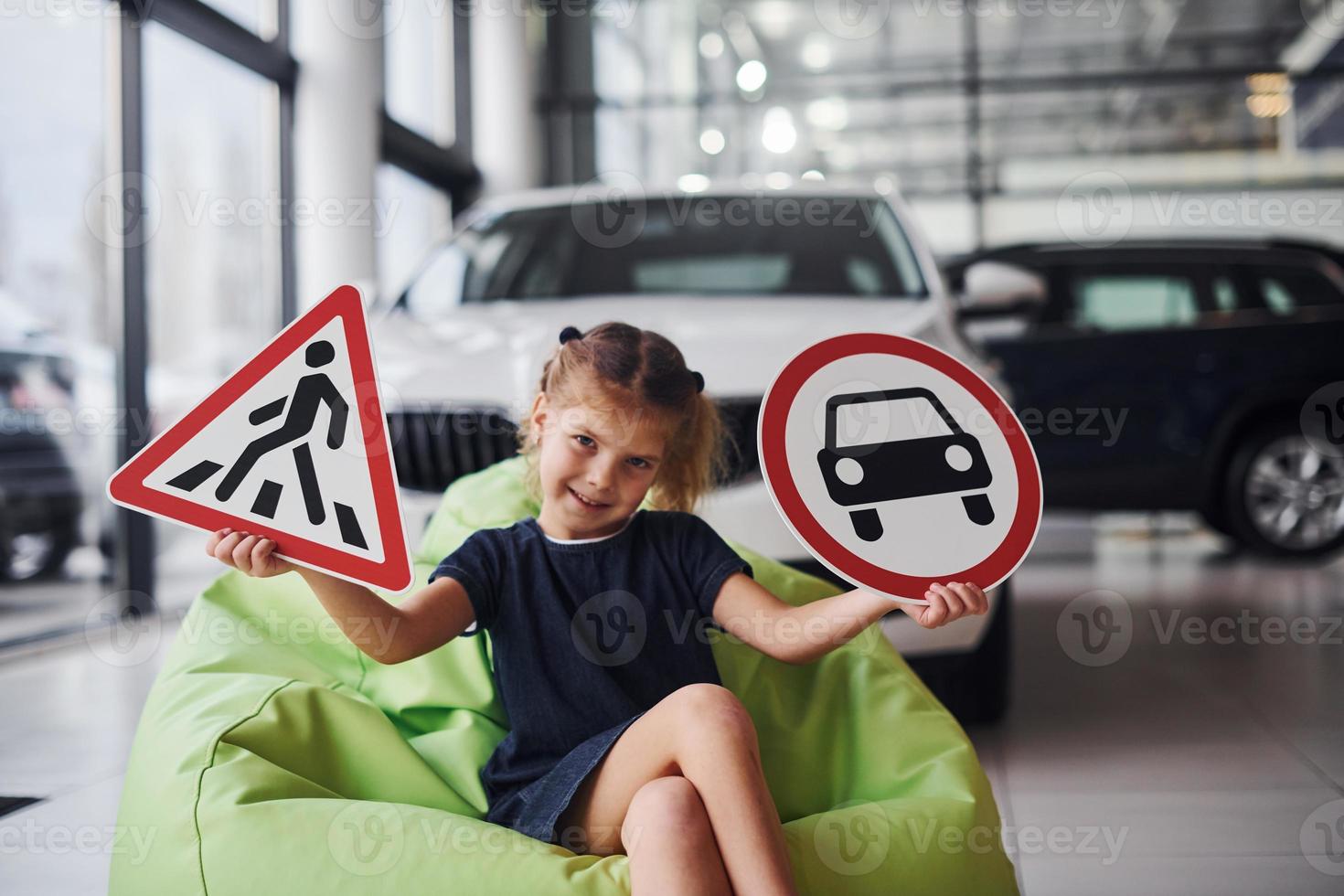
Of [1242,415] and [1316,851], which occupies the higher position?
[1242,415]

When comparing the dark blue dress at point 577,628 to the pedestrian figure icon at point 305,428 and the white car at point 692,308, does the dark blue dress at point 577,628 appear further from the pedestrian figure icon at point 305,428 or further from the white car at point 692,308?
the white car at point 692,308

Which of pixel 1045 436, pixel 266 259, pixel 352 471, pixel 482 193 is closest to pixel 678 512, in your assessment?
pixel 352 471

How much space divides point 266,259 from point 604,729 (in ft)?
14.4

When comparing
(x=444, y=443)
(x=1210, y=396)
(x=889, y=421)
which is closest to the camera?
(x=889, y=421)

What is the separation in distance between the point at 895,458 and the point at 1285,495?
14.3ft

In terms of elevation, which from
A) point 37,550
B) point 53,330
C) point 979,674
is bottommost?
point 979,674

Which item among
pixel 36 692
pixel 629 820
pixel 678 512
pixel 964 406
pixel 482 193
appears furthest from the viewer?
pixel 482 193

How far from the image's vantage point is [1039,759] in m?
2.52

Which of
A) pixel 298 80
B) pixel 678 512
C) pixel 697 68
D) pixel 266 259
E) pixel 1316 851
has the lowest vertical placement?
pixel 1316 851

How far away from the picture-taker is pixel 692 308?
2.86 meters

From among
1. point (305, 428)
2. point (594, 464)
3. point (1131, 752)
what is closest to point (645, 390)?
point (594, 464)

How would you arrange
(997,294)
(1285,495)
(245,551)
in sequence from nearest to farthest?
(245,551) → (997,294) → (1285,495)

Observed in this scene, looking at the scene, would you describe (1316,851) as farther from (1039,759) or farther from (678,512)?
(678,512)

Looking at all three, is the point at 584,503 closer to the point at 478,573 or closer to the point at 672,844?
the point at 478,573
